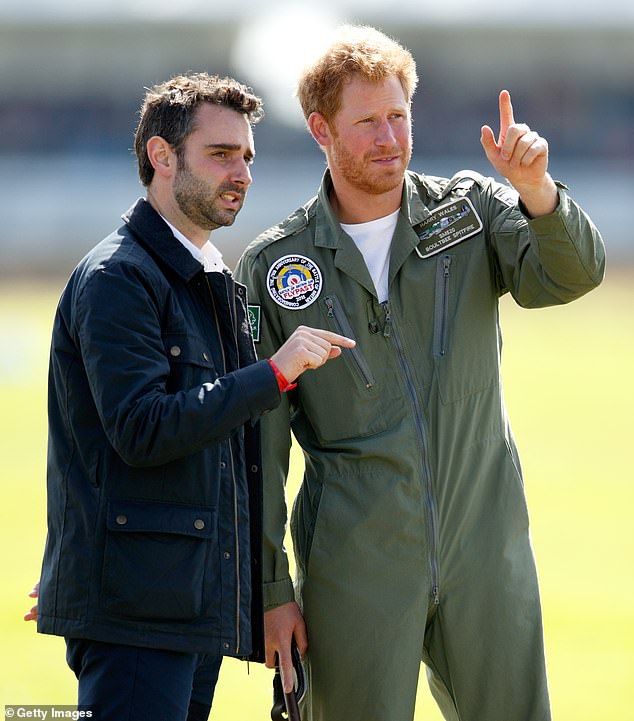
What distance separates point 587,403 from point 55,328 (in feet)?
41.3

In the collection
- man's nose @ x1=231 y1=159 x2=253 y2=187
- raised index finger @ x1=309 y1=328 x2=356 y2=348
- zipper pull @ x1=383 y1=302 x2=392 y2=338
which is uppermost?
man's nose @ x1=231 y1=159 x2=253 y2=187

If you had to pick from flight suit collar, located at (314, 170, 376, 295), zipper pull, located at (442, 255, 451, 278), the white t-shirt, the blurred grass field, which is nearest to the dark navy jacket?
flight suit collar, located at (314, 170, 376, 295)

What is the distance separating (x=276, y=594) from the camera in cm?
352

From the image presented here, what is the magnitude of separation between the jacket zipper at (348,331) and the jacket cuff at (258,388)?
0.69 m

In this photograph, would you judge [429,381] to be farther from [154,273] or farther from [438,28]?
[438,28]

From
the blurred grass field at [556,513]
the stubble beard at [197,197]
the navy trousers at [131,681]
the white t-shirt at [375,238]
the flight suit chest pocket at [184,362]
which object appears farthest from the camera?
the blurred grass field at [556,513]

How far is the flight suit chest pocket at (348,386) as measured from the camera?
349 cm

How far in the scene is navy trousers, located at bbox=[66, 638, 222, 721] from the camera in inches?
108

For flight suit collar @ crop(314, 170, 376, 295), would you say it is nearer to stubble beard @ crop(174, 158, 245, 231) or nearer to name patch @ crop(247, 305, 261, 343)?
name patch @ crop(247, 305, 261, 343)

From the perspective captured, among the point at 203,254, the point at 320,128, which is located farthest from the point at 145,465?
the point at 320,128

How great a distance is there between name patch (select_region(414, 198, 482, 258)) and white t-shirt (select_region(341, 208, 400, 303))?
90 millimetres

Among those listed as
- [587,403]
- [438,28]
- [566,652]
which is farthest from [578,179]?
[566,652]

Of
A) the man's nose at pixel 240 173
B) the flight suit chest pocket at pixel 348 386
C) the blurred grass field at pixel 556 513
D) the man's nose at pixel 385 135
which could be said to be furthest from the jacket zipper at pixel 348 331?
the blurred grass field at pixel 556 513

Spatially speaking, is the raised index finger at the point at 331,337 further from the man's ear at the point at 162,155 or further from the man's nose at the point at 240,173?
the man's ear at the point at 162,155
